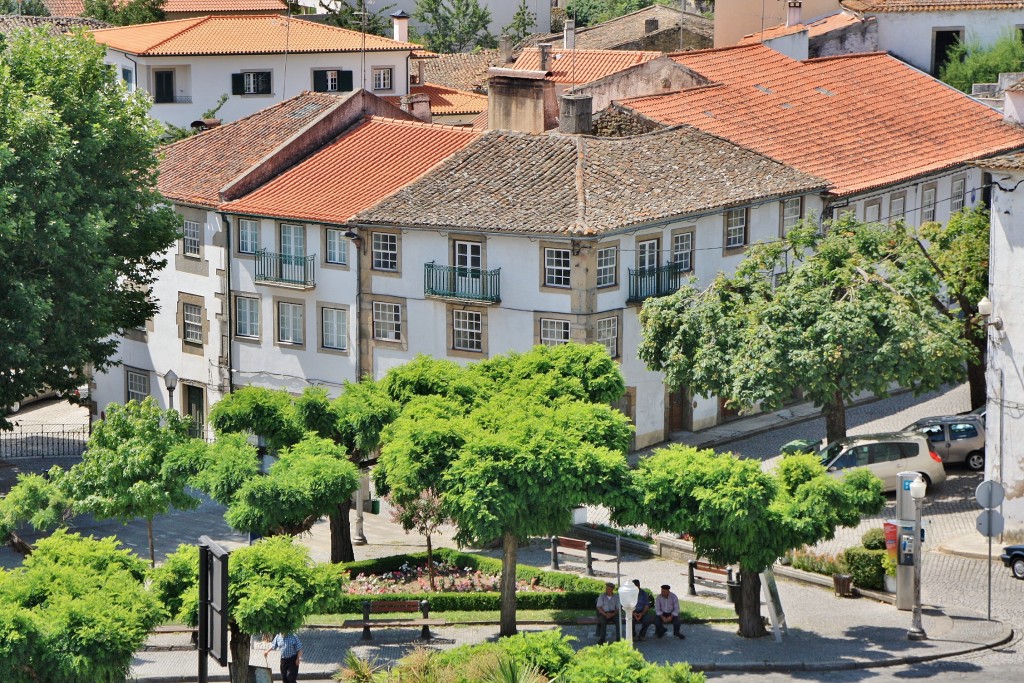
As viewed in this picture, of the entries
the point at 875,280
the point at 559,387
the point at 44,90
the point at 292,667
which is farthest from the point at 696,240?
the point at 292,667

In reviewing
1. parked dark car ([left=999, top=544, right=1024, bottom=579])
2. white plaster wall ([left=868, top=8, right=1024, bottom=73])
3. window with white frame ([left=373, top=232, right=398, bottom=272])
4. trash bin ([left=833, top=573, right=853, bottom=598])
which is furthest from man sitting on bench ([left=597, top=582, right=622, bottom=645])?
white plaster wall ([left=868, top=8, right=1024, bottom=73])

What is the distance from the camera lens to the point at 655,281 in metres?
55.6

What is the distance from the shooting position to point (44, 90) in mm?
53438

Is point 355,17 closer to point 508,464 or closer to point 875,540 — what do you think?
point 875,540

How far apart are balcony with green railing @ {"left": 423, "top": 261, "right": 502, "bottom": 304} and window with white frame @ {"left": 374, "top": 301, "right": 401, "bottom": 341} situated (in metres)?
1.43

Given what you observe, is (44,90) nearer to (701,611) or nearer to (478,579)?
(478,579)

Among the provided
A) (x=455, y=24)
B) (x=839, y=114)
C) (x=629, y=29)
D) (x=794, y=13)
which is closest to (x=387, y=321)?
(x=839, y=114)

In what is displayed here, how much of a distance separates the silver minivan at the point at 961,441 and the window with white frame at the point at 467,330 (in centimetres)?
1239

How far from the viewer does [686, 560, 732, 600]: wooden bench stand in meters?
44.3

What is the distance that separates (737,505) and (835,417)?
42.6 feet

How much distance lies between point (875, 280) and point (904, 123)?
20493 millimetres

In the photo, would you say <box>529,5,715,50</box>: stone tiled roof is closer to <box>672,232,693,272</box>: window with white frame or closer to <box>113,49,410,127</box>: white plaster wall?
<box>113,49,410,127</box>: white plaster wall

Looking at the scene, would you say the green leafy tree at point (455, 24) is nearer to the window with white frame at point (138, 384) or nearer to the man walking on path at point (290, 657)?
the window with white frame at point (138, 384)

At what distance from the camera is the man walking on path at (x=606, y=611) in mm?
40812
